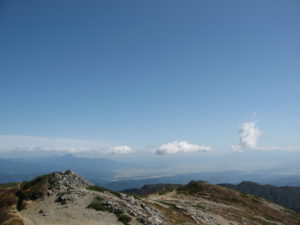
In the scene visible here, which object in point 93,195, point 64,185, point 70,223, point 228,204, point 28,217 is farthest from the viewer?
point 228,204

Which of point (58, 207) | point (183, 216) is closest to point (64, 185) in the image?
point (58, 207)

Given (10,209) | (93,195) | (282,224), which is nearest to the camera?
(10,209)

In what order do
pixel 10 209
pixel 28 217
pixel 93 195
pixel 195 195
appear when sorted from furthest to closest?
pixel 195 195
pixel 93 195
pixel 10 209
pixel 28 217

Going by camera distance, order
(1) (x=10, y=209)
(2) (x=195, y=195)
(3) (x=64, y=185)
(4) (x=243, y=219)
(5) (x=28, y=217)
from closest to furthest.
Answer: (5) (x=28, y=217)
(1) (x=10, y=209)
(3) (x=64, y=185)
(4) (x=243, y=219)
(2) (x=195, y=195)

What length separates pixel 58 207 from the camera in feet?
107

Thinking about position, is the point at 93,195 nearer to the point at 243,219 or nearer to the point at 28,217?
the point at 28,217

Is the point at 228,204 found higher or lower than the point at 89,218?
lower

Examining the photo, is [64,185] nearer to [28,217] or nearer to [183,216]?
[28,217]

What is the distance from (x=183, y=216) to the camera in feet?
136

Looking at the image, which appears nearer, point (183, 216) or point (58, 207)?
point (58, 207)

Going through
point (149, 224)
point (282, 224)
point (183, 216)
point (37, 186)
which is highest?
point (37, 186)

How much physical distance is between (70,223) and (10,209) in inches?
451

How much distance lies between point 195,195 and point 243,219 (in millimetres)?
24931

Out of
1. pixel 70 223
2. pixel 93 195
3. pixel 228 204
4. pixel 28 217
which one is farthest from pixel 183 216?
pixel 228 204
